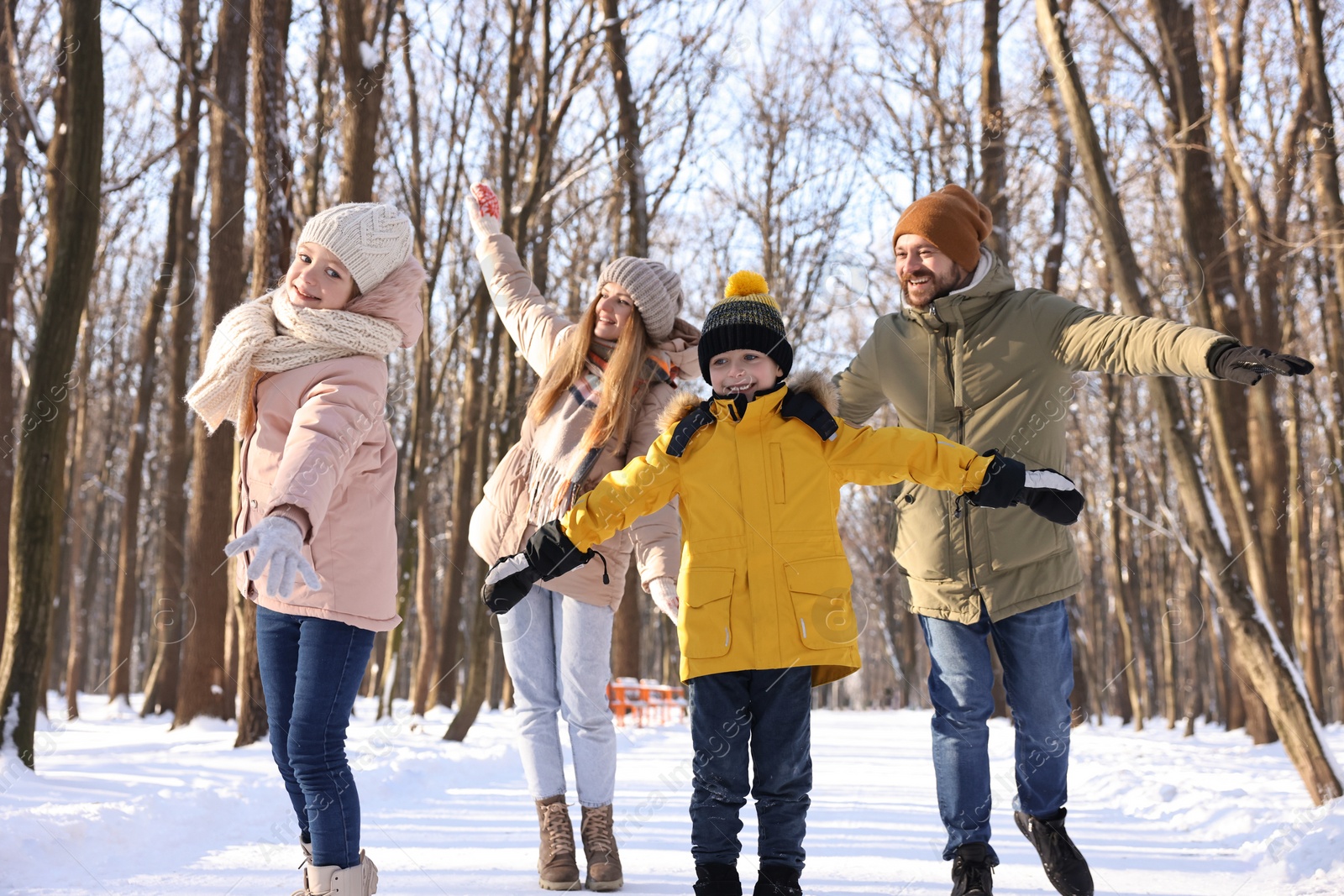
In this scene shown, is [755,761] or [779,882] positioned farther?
[755,761]

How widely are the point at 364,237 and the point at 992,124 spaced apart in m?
8.57

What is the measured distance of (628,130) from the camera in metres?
11.5

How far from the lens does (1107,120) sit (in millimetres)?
16109

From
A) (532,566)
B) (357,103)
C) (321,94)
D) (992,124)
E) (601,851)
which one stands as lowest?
(601,851)

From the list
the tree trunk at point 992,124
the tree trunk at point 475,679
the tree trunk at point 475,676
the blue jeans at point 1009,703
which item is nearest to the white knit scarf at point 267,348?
the blue jeans at point 1009,703

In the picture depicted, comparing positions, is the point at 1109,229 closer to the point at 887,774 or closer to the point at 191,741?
the point at 887,774

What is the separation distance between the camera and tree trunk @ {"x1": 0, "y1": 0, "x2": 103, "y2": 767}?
20.2 ft

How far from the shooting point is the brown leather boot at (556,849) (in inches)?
143

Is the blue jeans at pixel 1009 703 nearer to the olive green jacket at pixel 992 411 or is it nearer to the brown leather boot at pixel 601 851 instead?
the olive green jacket at pixel 992 411

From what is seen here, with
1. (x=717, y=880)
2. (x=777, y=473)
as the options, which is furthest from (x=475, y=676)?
(x=777, y=473)

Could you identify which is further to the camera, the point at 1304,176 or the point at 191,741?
the point at 1304,176

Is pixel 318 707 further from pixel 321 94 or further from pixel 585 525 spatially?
pixel 321 94

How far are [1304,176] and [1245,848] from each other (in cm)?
1061

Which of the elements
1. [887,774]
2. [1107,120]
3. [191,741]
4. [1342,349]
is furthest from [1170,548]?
[191,741]
